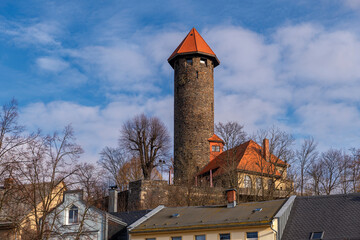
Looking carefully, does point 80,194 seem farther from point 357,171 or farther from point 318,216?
point 357,171

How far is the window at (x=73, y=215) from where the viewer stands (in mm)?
29172

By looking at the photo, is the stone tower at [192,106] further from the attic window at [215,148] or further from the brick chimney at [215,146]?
the attic window at [215,148]

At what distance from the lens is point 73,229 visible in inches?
1131

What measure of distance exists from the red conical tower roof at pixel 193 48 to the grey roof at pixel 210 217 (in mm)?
28927

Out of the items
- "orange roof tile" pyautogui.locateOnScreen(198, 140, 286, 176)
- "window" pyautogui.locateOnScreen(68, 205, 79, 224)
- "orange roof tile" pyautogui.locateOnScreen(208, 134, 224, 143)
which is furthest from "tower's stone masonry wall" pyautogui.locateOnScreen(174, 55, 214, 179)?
"window" pyautogui.locateOnScreen(68, 205, 79, 224)

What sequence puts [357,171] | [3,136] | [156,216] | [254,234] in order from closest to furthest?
[3,136] → [254,234] → [156,216] → [357,171]

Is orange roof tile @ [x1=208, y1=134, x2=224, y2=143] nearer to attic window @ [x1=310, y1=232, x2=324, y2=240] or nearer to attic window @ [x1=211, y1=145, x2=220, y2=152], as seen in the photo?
attic window @ [x1=211, y1=145, x2=220, y2=152]

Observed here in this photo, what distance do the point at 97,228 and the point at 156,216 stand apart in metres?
3.05

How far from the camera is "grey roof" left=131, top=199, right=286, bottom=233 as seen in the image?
24.8 metres

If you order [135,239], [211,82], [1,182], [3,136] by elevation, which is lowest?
[135,239]

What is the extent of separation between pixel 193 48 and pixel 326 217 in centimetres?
3374

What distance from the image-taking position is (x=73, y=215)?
1155 inches

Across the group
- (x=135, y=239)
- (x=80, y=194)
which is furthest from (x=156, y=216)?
(x=80, y=194)

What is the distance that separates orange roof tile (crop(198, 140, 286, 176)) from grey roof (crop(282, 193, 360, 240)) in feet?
65.4
